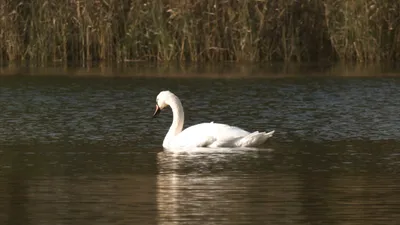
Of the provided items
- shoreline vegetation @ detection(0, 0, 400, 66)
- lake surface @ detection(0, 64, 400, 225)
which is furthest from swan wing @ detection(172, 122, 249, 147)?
shoreline vegetation @ detection(0, 0, 400, 66)

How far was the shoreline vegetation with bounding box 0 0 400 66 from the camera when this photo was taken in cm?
2195

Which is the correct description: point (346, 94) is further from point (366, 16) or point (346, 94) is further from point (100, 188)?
point (100, 188)

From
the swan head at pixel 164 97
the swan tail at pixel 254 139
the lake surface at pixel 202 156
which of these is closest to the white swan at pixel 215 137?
the swan tail at pixel 254 139

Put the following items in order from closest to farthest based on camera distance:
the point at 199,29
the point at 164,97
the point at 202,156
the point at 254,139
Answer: the point at 202,156, the point at 254,139, the point at 164,97, the point at 199,29

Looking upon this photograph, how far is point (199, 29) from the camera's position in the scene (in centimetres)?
2208

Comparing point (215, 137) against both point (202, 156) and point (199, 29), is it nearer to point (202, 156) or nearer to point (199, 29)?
point (202, 156)

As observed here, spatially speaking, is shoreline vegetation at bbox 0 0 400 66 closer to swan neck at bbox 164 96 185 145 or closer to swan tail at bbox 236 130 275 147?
swan neck at bbox 164 96 185 145

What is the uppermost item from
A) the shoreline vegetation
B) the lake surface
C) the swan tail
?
the shoreline vegetation

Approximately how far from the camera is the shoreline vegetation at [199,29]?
2195 centimetres

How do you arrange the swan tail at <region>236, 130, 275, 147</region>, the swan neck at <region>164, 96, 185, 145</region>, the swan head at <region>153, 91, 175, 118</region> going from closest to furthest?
1. the swan tail at <region>236, 130, 275, 147</region>
2. the swan neck at <region>164, 96, 185, 145</region>
3. the swan head at <region>153, 91, 175, 118</region>

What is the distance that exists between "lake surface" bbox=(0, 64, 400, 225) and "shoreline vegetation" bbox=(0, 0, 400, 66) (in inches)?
88.9

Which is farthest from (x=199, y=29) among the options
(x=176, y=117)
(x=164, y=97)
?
(x=176, y=117)

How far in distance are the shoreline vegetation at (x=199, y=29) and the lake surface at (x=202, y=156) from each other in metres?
2.26

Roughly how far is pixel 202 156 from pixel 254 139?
27.2 inches
